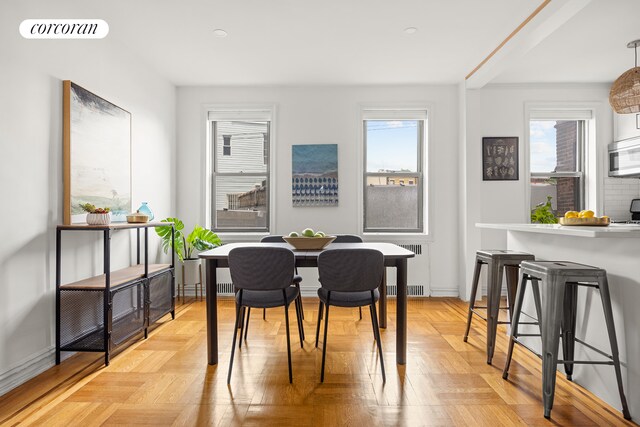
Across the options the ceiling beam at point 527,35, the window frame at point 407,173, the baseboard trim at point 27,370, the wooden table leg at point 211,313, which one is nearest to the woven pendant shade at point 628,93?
the ceiling beam at point 527,35

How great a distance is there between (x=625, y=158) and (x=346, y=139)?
3444 millimetres

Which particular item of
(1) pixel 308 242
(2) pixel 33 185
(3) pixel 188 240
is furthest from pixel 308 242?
(3) pixel 188 240

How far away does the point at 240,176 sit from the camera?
5250 millimetres

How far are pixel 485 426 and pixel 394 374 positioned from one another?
724 mm

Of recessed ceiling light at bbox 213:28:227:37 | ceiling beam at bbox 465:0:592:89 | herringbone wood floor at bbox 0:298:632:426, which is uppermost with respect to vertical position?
recessed ceiling light at bbox 213:28:227:37

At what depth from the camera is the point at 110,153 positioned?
137 inches

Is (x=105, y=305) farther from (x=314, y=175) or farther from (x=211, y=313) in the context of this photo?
(x=314, y=175)

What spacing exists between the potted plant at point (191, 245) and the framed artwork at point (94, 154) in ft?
2.64

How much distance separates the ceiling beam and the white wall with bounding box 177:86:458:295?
2.43 ft

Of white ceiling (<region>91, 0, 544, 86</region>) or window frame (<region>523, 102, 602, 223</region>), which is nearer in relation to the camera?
Answer: white ceiling (<region>91, 0, 544, 86</region>)

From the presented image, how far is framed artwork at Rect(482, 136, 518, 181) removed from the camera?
491cm

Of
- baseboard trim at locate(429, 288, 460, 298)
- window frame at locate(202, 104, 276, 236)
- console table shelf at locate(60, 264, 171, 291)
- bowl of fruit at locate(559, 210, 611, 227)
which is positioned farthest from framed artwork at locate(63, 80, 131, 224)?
baseboard trim at locate(429, 288, 460, 298)

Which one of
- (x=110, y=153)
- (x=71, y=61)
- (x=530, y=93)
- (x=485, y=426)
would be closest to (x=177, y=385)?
(x=485, y=426)

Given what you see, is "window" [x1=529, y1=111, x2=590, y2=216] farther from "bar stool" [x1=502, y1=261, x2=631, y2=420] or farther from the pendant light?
"bar stool" [x1=502, y1=261, x2=631, y2=420]
